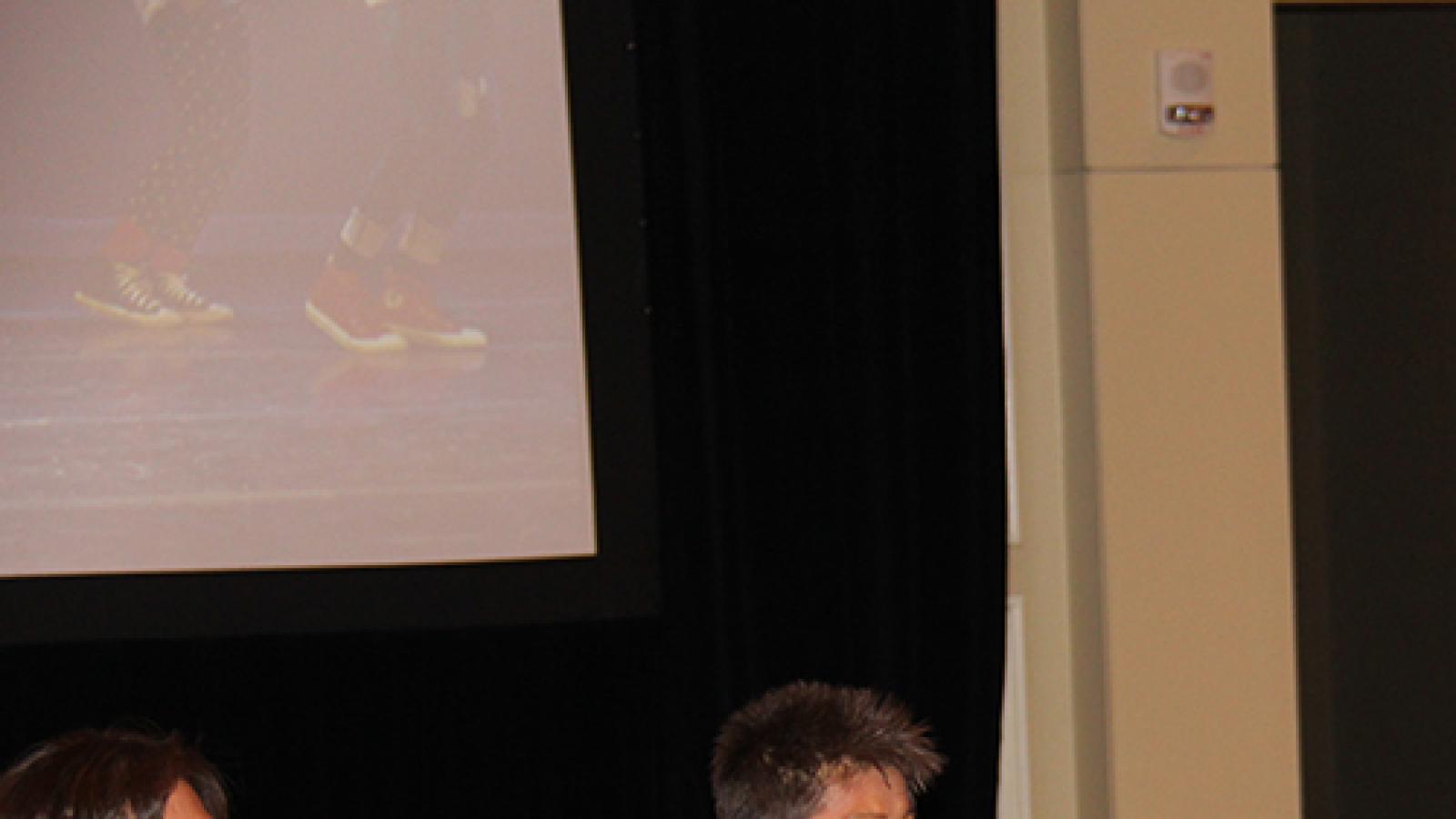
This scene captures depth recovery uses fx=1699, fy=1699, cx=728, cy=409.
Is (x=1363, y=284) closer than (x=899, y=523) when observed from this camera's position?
No

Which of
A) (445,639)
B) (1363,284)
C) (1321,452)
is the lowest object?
(445,639)

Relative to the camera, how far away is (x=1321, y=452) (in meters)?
3.88

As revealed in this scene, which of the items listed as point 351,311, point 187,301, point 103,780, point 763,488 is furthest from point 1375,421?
point 103,780

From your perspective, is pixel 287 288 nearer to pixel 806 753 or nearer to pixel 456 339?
pixel 456 339

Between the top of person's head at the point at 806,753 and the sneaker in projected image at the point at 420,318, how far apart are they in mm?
2111

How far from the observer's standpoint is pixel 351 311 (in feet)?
11.9

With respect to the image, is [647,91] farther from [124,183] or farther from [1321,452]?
[1321,452]

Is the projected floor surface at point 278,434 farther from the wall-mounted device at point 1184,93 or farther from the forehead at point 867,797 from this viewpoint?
the forehead at point 867,797

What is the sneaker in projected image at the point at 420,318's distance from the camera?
3.64 m

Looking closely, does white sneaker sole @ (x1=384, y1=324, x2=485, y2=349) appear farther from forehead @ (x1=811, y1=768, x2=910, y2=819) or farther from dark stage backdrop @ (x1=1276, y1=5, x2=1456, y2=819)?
forehead @ (x1=811, y1=768, x2=910, y2=819)

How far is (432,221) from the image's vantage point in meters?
3.65

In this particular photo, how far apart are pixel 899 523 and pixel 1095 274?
26.3 inches

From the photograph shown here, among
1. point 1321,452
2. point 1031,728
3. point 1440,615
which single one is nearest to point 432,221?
point 1031,728

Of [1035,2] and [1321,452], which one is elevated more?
[1035,2]
